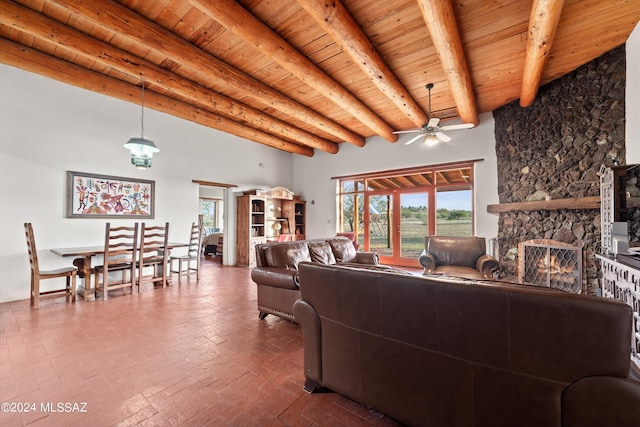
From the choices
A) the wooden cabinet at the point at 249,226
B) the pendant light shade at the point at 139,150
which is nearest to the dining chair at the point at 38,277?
the pendant light shade at the point at 139,150

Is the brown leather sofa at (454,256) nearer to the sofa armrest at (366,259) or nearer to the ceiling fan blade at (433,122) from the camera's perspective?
the sofa armrest at (366,259)

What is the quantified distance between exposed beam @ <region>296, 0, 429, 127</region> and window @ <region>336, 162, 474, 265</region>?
8.60ft

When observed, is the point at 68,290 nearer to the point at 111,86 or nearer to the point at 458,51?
the point at 111,86

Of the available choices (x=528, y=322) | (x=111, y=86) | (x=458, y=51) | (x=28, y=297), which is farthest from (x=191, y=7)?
(x=28, y=297)

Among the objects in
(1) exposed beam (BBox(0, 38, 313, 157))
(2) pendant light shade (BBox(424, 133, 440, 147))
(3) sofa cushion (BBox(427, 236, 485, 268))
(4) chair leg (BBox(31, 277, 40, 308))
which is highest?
(1) exposed beam (BBox(0, 38, 313, 157))

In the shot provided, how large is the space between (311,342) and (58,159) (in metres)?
5.04

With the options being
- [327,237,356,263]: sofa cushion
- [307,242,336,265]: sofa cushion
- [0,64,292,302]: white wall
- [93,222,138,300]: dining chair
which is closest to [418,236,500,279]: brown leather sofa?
[327,237,356,263]: sofa cushion

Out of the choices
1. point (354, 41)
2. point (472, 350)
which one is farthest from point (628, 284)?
point (354, 41)

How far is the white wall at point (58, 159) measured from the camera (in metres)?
3.72

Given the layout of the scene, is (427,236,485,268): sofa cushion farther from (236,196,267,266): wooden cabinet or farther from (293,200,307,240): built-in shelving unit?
(293,200,307,240): built-in shelving unit

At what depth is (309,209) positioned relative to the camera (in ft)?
26.6

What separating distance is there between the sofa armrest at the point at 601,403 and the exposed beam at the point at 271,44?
11.5 feet

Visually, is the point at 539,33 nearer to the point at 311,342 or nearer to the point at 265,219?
the point at 311,342

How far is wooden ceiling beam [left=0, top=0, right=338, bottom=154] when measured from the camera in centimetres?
271
